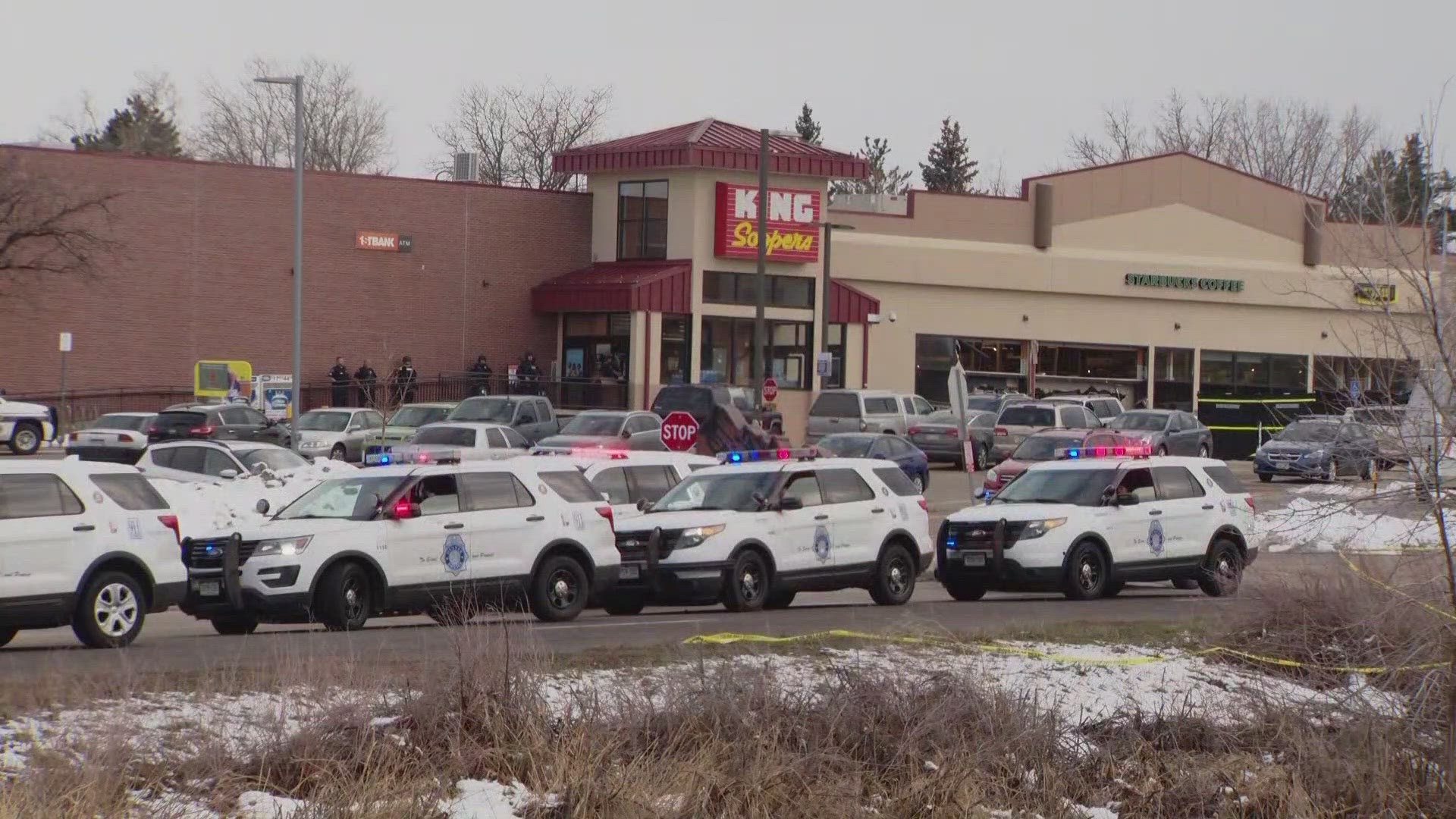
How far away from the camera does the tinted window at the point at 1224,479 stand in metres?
23.8

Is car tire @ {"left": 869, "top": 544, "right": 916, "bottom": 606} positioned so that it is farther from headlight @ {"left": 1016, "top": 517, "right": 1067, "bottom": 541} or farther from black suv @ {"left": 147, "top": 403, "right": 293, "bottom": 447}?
black suv @ {"left": 147, "top": 403, "right": 293, "bottom": 447}

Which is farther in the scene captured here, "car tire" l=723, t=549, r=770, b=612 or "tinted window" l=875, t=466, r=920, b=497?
"tinted window" l=875, t=466, r=920, b=497

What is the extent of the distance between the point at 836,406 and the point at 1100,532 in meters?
24.7

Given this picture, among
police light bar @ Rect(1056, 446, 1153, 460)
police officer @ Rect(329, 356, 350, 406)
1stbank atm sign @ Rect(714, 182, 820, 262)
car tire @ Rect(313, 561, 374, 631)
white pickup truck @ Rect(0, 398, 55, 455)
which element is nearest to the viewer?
car tire @ Rect(313, 561, 374, 631)

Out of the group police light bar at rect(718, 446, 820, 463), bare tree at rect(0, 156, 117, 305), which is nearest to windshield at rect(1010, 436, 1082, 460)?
police light bar at rect(718, 446, 820, 463)

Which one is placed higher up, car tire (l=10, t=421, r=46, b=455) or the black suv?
the black suv

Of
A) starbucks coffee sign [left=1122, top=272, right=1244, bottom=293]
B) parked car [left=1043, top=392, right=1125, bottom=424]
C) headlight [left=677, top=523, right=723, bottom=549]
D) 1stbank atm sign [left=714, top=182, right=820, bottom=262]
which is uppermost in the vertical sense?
1stbank atm sign [left=714, top=182, right=820, bottom=262]

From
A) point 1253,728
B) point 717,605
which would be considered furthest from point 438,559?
point 1253,728

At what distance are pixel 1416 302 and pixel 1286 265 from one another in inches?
2124

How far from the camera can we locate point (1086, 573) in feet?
73.5

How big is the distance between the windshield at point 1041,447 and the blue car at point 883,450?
2814 mm

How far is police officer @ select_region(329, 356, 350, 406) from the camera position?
4909 centimetres

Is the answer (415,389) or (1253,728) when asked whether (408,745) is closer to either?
(1253,728)

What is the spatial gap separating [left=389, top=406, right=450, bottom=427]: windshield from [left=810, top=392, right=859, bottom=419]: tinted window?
10.3 m
